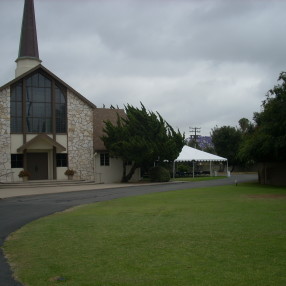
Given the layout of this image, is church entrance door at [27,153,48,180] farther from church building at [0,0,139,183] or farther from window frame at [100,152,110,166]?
window frame at [100,152,110,166]

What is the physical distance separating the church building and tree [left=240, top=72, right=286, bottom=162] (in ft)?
44.0

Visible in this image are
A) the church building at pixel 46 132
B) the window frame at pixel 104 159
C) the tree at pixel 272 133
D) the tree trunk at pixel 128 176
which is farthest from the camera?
the window frame at pixel 104 159

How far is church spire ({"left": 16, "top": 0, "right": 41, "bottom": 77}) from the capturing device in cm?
3984

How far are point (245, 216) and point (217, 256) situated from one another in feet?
17.7

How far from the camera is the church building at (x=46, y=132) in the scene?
3419 cm

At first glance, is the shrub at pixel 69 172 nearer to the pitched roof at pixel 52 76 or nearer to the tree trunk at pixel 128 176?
the tree trunk at pixel 128 176

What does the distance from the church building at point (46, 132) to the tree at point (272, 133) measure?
13.4 metres

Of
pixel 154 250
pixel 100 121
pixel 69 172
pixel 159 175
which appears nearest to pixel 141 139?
pixel 159 175

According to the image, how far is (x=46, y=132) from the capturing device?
Result: 35.4m

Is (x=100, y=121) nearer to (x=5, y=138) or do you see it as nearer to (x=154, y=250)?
(x=5, y=138)

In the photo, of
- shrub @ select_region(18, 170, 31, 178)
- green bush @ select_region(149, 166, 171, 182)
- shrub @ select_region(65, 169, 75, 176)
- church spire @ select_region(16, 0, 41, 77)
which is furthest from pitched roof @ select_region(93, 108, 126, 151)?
church spire @ select_region(16, 0, 41, 77)

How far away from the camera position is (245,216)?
12844 millimetres

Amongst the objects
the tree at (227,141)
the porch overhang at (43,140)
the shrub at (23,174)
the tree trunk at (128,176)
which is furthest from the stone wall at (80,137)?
the tree at (227,141)

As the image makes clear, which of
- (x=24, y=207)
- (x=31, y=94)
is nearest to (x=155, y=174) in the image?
(x=31, y=94)
